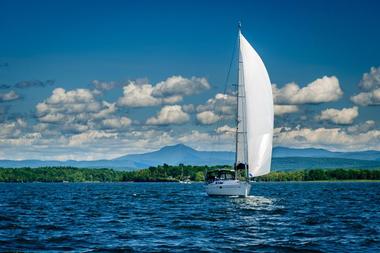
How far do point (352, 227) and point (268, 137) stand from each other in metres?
41.7

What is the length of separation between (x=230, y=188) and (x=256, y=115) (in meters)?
11.6

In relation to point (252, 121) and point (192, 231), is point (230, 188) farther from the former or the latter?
point (192, 231)

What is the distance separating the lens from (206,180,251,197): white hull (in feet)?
317

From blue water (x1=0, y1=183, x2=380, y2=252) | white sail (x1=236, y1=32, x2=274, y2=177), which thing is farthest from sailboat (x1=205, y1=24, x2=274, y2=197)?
blue water (x1=0, y1=183, x2=380, y2=252)

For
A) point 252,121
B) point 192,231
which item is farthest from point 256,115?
point 192,231

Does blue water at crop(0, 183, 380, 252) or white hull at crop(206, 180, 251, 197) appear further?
white hull at crop(206, 180, 251, 197)

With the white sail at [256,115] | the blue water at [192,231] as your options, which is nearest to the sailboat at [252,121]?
the white sail at [256,115]

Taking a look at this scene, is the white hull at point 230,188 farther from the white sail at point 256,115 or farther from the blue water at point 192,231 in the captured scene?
the blue water at point 192,231

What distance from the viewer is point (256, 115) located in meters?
95.4

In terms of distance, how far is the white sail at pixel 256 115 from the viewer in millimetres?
94875

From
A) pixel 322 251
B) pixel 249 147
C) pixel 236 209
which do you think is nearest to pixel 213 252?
pixel 322 251

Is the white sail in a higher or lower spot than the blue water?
higher

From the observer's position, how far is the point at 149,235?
47281mm

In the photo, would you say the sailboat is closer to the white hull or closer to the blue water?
the white hull
